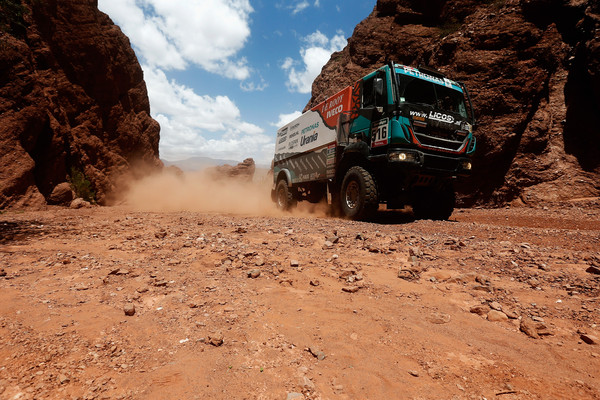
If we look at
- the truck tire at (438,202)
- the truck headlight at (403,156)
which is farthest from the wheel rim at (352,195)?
the truck tire at (438,202)

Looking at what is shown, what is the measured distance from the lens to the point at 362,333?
7.01 ft

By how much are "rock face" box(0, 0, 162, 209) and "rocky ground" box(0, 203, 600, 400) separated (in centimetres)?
767

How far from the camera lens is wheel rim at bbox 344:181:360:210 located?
689cm

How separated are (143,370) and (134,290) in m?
1.30

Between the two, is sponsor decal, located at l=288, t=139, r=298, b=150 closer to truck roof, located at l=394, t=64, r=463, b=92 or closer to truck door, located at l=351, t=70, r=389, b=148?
truck door, located at l=351, t=70, r=389, b=148

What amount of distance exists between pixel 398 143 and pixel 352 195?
1.77 metres

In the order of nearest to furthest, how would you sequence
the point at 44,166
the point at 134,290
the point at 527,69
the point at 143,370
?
the point at 143,370 < the point at 134,290 < the point at 44,166 < the point at 527,69

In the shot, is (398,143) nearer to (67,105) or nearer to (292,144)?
(292,144)

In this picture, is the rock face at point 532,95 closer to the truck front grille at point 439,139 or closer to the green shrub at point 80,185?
the truck front grille at point 439,139

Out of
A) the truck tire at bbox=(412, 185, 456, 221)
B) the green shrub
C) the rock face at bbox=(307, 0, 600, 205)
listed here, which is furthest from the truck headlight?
the green shrub

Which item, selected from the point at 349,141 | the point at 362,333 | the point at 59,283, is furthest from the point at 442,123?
the point at 59,283

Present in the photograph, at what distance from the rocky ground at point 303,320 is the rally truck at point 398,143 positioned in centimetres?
250

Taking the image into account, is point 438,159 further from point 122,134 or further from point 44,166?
point 122,134

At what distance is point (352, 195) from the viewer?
282 inches
